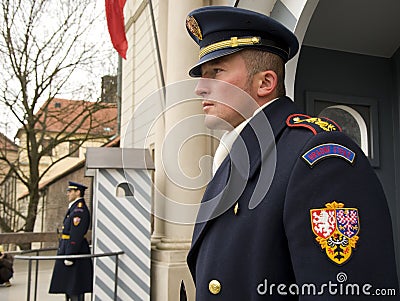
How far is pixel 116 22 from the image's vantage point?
19.9ft

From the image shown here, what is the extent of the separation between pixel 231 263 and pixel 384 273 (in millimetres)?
387

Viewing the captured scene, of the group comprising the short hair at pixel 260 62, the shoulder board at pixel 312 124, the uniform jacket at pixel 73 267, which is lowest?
the uniform jacket at pixel 73 267

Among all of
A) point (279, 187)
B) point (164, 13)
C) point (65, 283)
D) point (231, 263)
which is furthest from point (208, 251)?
point (65, 283)

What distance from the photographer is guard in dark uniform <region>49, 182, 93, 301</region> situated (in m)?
6.74

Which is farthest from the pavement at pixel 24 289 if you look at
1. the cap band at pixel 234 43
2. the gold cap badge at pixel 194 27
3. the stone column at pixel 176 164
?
the cap band at pixel 234 43

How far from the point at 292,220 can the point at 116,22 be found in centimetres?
523

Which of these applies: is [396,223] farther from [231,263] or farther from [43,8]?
[43,8]

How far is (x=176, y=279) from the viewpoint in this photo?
460 centimetres

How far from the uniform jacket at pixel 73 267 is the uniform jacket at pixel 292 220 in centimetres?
557

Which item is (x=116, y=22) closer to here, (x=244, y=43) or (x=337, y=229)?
(x=244, y=43)

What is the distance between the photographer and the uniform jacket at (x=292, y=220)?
1203 millimetres

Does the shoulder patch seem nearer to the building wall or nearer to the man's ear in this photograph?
the man's ear

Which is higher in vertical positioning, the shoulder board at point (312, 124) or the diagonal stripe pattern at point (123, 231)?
the shoulder board at point (312, 124)

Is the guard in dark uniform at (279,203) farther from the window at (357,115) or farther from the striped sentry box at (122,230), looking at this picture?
the striped sentry box at (122,230)
